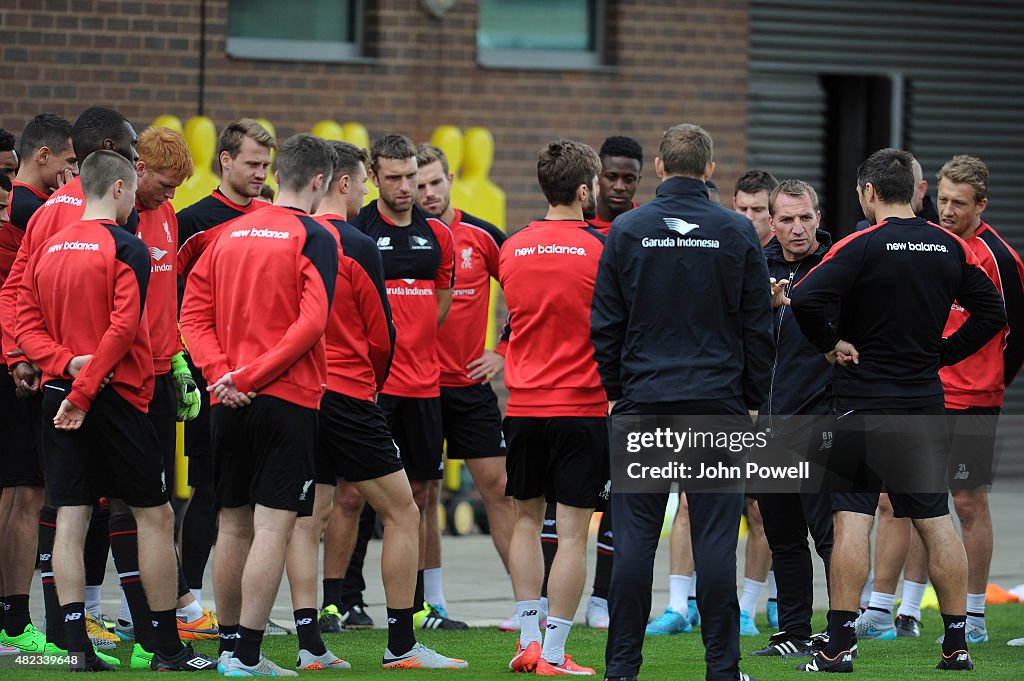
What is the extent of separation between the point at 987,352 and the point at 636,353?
9.23ft

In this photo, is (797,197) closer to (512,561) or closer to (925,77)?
(512,561)

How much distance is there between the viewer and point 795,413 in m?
8.01

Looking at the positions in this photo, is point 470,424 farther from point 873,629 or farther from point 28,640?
point 28,640

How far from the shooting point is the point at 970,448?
8438mm

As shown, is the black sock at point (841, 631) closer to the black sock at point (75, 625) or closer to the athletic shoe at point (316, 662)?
the athletic shoe at point (316, 662)

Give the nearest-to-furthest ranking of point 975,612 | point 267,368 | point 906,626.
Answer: point 267,368 < point 975,612 < point 906,626

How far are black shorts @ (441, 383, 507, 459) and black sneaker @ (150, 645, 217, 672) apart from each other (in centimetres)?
224

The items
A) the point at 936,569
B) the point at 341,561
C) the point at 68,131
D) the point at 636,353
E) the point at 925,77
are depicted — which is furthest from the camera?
the point at 925,77

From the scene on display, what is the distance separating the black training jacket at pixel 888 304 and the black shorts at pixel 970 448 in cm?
127

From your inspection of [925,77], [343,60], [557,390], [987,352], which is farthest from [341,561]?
[925,77]

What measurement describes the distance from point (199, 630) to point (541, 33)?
691cm

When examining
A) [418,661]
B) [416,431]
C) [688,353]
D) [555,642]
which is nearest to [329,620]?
[416,431]

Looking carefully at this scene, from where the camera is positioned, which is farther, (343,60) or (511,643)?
(343,60)

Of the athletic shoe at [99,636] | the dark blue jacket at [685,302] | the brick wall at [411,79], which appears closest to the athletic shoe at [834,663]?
the dark blue jacket at [685,302]
